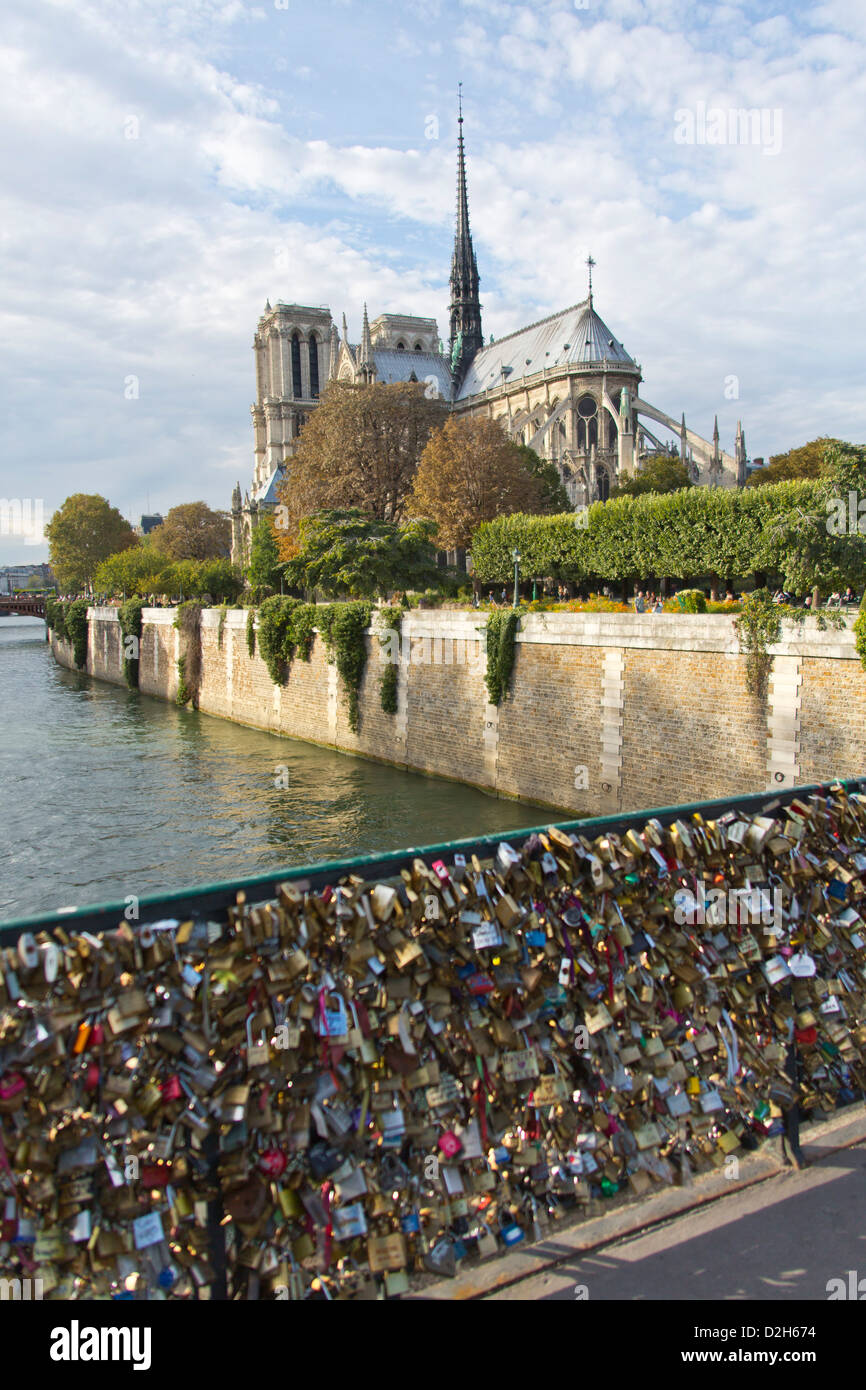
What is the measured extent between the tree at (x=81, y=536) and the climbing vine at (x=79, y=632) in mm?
28816

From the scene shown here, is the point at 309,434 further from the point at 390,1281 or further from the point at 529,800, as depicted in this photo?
the point at 390,1281

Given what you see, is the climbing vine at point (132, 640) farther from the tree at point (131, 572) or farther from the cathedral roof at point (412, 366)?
the cathedral roof at point (412, 366)

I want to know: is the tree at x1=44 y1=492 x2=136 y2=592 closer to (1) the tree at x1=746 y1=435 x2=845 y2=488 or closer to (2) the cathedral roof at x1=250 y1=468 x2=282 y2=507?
(2) the cathedral roof at x1=250 y1=468 x2=282 y2=507

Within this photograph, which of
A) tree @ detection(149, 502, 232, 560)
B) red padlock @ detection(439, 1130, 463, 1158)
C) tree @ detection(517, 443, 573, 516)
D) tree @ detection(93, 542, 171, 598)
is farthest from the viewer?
tree @ detection(149, 502, 232, 560)

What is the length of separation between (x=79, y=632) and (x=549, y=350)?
39.8 meters

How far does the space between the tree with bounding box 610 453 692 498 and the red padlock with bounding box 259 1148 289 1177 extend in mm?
45890

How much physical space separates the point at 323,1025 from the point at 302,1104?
0.99 ft

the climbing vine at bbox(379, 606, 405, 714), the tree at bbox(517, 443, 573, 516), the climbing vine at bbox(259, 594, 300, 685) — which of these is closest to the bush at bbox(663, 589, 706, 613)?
the climbing vine at bbox(379, 606, 405, 714)

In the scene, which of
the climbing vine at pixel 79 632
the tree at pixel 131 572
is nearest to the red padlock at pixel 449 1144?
the climbing vine at pixel 79 632

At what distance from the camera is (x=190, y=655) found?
128 ft

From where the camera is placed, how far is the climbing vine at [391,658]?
2439cm

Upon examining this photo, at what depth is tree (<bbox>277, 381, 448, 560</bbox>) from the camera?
43.5 meters
